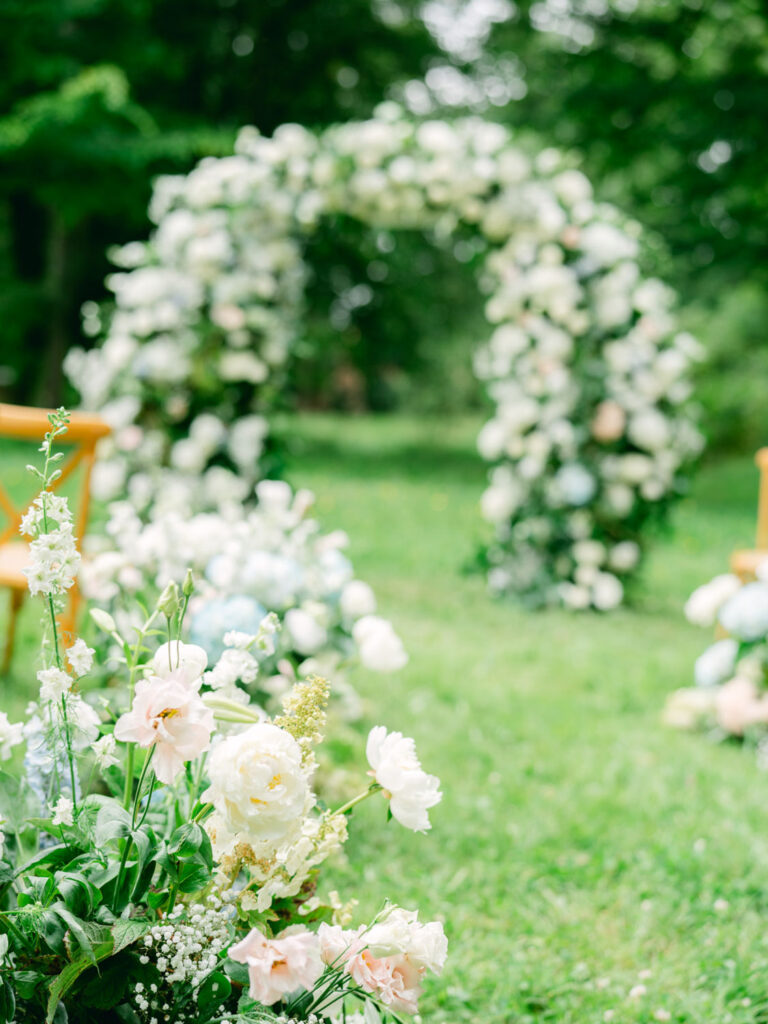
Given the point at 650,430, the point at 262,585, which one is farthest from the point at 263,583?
the point at 650,430

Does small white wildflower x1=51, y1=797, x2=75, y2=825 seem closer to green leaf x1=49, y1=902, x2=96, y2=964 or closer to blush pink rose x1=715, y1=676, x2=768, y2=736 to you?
green leaf x1=49, y1=902, x2=96, y2=964

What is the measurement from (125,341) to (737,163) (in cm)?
945

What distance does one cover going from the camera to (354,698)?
289 cm

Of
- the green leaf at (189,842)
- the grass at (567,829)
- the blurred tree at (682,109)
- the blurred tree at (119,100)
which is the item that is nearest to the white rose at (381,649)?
the grass at (567,829)

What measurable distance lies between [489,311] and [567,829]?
11.7 ft

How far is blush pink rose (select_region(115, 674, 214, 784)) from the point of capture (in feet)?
3.40

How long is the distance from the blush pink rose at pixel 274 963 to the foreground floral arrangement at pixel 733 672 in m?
2.39

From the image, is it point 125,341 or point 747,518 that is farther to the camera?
point 747,518

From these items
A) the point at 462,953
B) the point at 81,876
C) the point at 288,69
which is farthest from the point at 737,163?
the point at 81,876

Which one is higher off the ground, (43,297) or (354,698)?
(43,297)

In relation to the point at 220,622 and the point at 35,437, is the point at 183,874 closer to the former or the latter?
the point at 220,622

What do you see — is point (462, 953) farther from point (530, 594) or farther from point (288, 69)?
point (288, 69)

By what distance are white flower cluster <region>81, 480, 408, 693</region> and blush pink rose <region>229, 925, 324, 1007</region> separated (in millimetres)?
1245

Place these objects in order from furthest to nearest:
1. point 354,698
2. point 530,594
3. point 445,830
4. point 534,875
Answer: point 530,594, point 354,698, point 445,830, point 534,875
